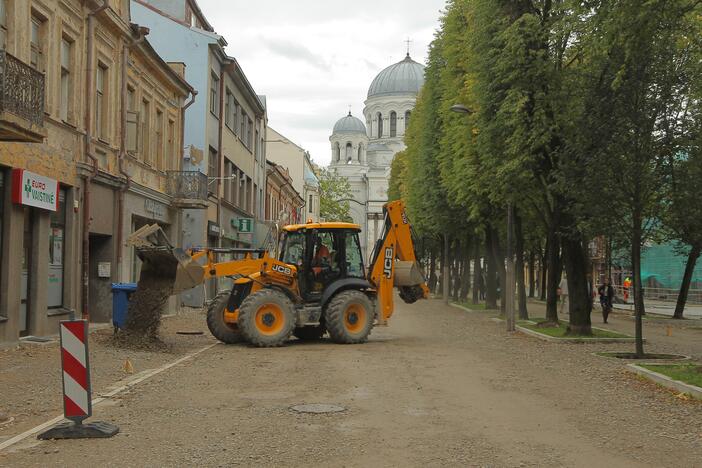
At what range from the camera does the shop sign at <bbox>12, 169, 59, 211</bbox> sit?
15523 mm

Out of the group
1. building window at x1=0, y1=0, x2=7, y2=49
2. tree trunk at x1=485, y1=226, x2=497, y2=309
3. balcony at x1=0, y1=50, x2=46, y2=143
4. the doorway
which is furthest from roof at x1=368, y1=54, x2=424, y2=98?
balcony at x1=0, y1=50, x2=46, y2=143

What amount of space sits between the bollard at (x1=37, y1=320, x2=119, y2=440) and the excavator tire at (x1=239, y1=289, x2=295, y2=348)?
882cm

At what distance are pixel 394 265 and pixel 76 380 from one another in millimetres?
12267

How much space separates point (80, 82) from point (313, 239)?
6.55 meters

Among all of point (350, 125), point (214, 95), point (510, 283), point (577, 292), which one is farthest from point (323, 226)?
point (350, 125)

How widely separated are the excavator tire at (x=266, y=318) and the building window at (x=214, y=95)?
60.6 ft

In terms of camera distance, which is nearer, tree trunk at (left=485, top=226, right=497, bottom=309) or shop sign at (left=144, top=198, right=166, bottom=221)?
shop sign at (left=144, top=198, right=166, bottom=221)

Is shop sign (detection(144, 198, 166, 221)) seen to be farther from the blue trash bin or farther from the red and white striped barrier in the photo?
the red and white striped barrier

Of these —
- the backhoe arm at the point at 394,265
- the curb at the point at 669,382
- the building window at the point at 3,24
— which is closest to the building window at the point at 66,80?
the building window at the point at 3,24

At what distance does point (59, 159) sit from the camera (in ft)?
58.7

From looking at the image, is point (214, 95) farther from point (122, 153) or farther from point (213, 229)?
point (122, 153)

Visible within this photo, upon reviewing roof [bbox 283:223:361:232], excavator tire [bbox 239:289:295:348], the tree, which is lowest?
excavator tire [bbox 239:289:295:348]

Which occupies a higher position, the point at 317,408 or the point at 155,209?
the point at 155,209

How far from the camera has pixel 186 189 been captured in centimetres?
2797
